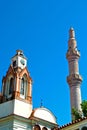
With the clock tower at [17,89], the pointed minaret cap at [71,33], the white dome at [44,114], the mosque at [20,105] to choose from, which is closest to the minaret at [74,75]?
the pointed minaret cap at [71,33]

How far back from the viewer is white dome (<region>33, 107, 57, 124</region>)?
26.6m

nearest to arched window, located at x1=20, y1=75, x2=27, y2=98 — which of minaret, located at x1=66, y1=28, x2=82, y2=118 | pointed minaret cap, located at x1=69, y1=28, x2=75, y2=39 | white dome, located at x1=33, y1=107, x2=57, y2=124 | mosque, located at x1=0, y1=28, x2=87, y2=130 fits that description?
mosque, located at x1=0, y1=28, x2=87, y2=130

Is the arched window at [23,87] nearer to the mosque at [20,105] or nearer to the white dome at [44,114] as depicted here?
the mosque at [20,105]

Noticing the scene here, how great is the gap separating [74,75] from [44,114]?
25829 mm

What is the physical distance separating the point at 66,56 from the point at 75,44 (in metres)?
4.47

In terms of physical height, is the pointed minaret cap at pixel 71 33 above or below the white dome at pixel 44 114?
above

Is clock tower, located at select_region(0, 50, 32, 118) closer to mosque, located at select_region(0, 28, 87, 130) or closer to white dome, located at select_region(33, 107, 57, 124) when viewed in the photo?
mosque, located at select_region(0, 28, 87, 130)

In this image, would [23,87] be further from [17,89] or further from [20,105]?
[20,105]

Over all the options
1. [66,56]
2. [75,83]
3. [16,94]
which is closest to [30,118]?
[16,94]

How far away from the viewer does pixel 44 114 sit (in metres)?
27.2

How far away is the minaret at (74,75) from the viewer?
50.4 metres

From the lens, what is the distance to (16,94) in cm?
2647

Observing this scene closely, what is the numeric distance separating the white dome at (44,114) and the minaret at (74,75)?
20.5 meters

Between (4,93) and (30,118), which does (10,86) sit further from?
(30,118)
